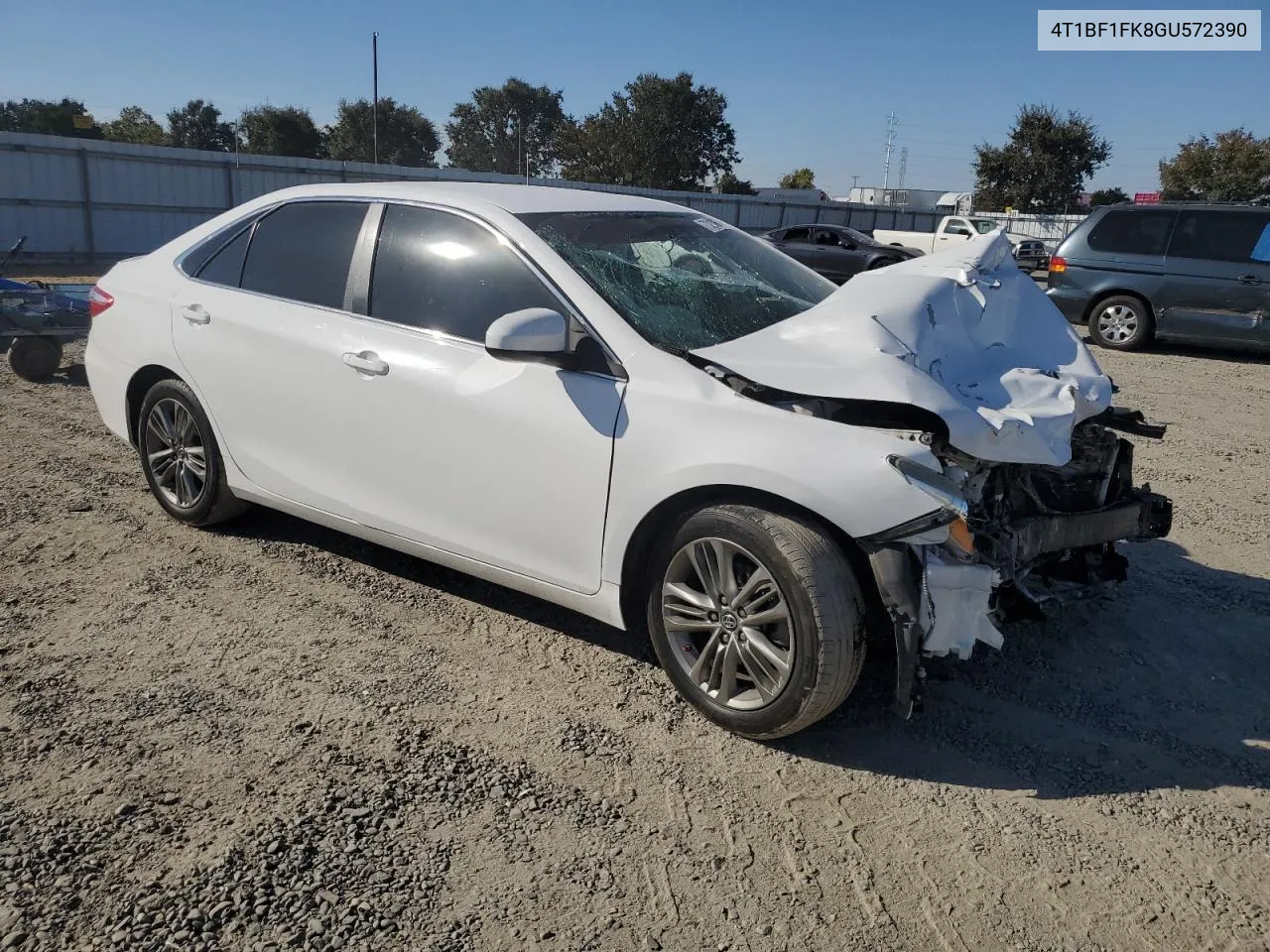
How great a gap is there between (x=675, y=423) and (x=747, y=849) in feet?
4.21

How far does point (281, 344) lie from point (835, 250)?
17126mm

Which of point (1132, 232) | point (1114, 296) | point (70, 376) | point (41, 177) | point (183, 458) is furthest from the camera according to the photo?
point (41, 177)

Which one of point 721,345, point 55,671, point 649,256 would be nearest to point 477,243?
point 649,256

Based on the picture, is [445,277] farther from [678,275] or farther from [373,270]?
[678,275]

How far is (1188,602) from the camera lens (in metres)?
4.22

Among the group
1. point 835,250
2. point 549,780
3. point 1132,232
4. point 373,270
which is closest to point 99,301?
point 373,270

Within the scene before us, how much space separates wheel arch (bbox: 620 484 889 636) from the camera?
9.52 ft

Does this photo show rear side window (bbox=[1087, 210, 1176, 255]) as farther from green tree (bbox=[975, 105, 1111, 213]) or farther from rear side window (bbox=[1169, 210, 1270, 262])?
green tree (bbox=[975, 105, 1111, 213])

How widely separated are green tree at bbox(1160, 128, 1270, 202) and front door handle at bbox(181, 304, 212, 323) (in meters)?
47.8

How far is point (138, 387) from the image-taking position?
4711mm

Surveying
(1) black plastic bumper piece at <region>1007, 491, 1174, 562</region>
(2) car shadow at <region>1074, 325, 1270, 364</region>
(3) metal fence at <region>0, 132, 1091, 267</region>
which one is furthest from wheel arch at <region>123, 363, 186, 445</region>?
(3) metal fence at <region>0, 132, 1091, 267</region>

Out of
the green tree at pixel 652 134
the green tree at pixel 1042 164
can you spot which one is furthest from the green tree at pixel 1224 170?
the green tree at pixel 652 134

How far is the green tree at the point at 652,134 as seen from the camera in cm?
5853

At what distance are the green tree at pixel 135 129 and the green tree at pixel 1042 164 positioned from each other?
51254mm
